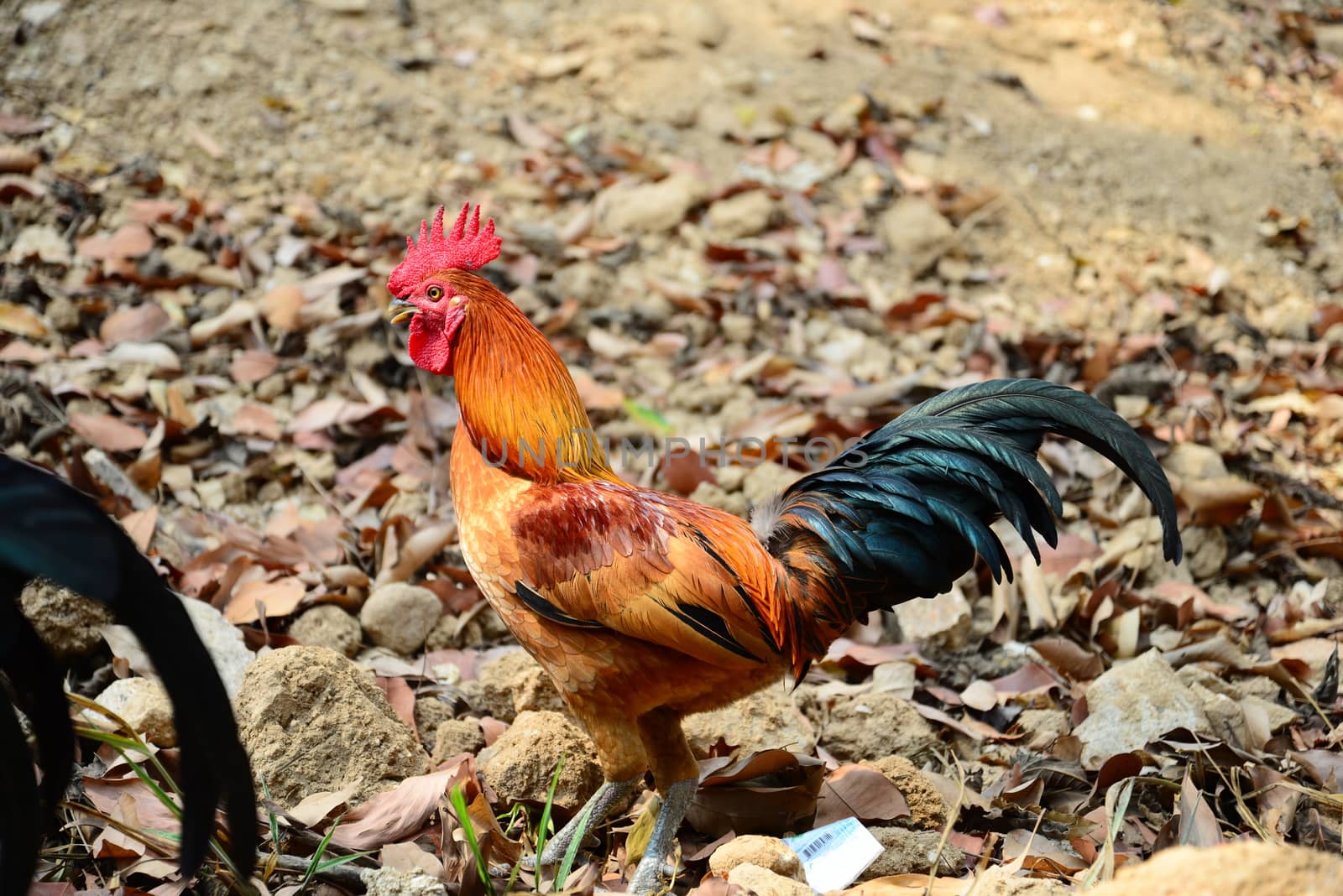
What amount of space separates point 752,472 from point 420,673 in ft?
5.25

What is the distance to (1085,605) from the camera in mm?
3820

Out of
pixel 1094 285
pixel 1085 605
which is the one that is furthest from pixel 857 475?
pixel 1094 285

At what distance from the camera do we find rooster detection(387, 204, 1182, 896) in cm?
260

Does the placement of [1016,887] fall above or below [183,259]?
below

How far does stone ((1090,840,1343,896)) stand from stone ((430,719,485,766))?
1.90m

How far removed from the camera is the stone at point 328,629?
11.1 ft

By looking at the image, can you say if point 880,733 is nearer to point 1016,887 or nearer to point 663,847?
A: point 663,847

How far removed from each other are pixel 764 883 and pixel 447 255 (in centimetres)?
189

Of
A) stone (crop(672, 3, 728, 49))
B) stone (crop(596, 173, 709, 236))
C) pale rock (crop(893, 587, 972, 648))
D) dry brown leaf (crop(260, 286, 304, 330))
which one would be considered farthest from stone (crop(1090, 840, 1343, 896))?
stone (crop(672, 3, 728, 49))

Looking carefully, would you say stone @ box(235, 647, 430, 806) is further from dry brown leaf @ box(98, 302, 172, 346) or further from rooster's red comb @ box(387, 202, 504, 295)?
dry brown leaf @ box(98, 302, 172, 346)

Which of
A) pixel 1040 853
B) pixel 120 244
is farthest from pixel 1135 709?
pixel 120 244

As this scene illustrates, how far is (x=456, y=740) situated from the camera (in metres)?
3.03

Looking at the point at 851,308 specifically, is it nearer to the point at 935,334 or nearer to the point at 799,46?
the point at 935,334

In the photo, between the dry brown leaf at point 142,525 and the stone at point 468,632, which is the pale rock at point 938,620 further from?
the dry brown leaf at point 142,525
